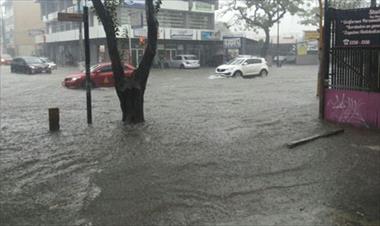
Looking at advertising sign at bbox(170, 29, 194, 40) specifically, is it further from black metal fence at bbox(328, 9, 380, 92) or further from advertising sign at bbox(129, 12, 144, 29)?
black metal fence at bbox(328, 9, 380, 92)

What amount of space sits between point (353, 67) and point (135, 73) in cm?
530

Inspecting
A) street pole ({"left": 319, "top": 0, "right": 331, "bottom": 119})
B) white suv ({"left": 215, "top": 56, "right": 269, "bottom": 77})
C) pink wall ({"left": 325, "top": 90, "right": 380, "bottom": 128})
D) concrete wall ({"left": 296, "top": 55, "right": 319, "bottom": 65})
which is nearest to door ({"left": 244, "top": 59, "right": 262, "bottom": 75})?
white suv ({"left": 215, "top": 56, "right": 269, "bottom": 77})

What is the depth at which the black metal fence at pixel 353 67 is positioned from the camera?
36.1ft

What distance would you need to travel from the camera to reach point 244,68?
1415 inches

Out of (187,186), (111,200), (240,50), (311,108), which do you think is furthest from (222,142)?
(240,50)

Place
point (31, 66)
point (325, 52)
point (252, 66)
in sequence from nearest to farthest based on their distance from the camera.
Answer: point (325, 52), point (252, 66), point (31, 66)

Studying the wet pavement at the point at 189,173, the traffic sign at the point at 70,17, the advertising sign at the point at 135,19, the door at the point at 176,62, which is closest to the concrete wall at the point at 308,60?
the door at the point at 176,62

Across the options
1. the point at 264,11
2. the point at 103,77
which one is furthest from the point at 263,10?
the point at 103,77

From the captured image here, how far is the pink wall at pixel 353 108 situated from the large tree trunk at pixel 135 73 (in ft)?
14.8

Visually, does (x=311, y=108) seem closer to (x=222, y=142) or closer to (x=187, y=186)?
(x=222, y=142)

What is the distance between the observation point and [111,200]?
659 cm

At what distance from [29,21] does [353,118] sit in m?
98.5

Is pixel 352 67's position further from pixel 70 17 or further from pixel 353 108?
pixel 70 17

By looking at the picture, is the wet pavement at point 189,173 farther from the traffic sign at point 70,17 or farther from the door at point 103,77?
the door at point 103,77
